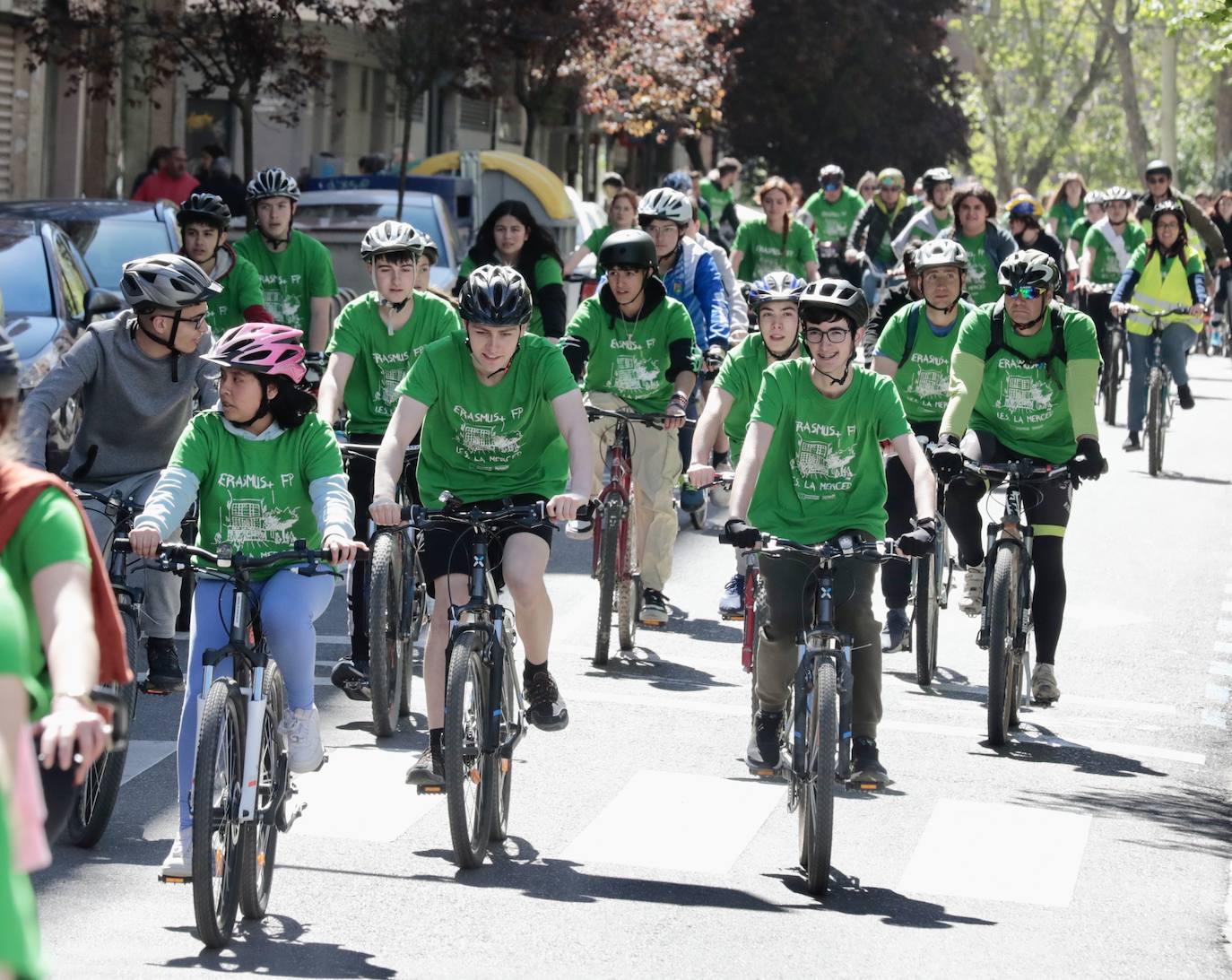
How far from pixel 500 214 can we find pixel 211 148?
Answer: 13156 millimetres

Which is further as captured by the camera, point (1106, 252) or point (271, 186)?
→ point (1106, 252)

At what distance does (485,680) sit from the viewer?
753 centimetres

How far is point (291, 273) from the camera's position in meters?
12.5

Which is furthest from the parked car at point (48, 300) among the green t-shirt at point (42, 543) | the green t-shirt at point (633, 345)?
the green t-shirt at point (42, 543)

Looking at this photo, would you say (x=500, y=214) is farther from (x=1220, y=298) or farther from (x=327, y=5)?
(x=1220, y=298)

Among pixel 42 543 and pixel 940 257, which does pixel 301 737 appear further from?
pixel 940 257

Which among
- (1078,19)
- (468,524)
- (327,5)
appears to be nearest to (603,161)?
(1078,19)

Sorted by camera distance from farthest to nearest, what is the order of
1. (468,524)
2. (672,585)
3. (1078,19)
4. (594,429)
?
(1078,19) < (672,585) < (594,429) < (468,524)

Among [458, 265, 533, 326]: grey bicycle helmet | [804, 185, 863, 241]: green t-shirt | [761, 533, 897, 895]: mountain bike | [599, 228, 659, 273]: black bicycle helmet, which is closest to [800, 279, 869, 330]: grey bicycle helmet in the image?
[761, 533, 897, 895]: mountain bike

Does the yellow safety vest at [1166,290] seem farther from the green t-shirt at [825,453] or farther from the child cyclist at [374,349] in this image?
the green t-shirt at [825,453]

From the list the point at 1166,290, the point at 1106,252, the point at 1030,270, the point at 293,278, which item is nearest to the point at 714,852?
the point at 1030,270

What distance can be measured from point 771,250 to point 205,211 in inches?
323

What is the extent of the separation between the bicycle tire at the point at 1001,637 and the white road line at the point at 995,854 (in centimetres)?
84

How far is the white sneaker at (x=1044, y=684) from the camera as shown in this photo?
405 inches
